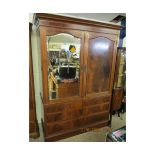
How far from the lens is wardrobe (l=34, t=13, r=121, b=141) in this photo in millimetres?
1533

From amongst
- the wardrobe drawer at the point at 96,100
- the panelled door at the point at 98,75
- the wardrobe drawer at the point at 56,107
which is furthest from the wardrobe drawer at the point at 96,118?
the wardrobe drawer at the point at 56,107

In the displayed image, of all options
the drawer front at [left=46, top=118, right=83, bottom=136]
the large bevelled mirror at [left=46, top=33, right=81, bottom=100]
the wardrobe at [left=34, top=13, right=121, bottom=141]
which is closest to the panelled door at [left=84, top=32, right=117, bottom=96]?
the wardrobe at [left=34, top=13, right=121, bottom=141]

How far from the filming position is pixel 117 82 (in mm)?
2293

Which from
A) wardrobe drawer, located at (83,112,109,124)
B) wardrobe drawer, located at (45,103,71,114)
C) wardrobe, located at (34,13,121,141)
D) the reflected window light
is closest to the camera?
wardrobe, located at (34,13,121,141)

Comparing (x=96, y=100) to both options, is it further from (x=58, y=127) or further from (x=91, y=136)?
(x=58, y=127)

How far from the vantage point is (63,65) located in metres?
1.74

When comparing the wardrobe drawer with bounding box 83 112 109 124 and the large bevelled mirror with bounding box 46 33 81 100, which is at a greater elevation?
the large bevelled mirror with bounding box 46 33 81 100

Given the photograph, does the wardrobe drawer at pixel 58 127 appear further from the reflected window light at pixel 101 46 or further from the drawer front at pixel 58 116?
the reflected window light at pixel 101 46

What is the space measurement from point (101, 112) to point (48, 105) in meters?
1.04

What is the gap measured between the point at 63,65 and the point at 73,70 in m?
0.17

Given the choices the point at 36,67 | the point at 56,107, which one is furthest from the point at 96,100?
the point at 36,67

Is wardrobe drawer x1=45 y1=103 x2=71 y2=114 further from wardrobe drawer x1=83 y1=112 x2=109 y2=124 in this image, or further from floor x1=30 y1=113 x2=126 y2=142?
floor x1=30 y1=113 x2=126 y2=142
